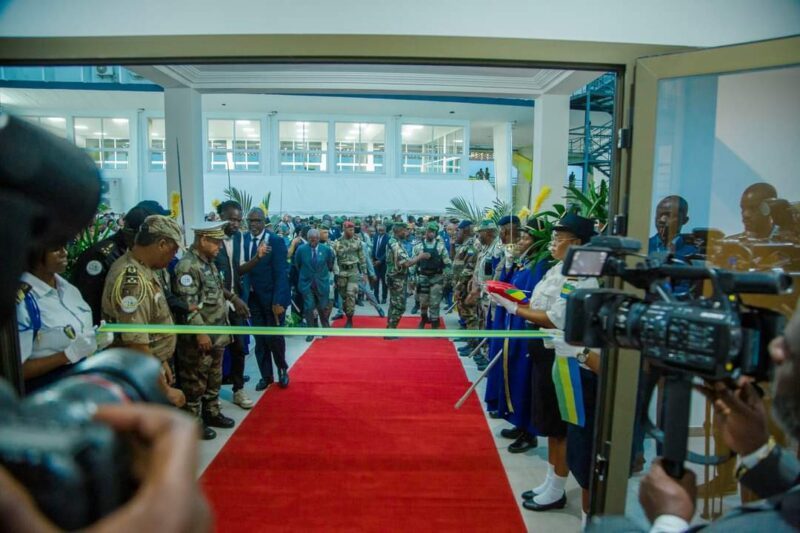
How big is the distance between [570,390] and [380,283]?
8.32 metres

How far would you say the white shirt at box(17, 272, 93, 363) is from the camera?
7.30ft

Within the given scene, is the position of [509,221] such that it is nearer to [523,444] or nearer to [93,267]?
[523,444]

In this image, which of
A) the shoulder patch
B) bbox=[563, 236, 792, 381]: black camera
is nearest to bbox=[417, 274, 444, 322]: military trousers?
the shoulder patch

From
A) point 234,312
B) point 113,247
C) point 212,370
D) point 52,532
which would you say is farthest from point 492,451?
point 52,532

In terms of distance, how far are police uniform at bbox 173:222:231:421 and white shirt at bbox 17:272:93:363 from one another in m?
1.22

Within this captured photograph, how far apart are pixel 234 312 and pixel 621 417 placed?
3442mm

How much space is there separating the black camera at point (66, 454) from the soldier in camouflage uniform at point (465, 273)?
5.95m

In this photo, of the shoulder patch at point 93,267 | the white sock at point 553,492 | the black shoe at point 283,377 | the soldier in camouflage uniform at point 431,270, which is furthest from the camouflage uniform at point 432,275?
the shoulder patch at point 93,267

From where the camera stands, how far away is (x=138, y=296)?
2.80 m

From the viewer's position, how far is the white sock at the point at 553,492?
2.90 meters

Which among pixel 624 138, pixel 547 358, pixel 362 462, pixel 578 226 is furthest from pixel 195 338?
pixel 624 138

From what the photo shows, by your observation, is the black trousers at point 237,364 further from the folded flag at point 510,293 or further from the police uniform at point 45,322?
the folded flag at point 510,293

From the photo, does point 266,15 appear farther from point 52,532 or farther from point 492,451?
point 492,451

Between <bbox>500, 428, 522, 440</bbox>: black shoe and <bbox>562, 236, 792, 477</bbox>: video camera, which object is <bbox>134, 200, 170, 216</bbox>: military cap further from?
<bbox>562, 236, 792, 477</bbox>: video camera
